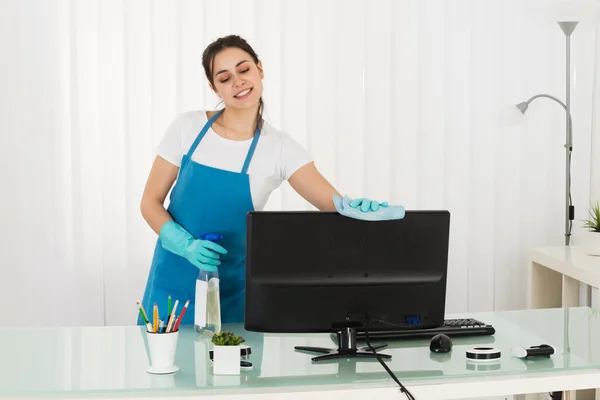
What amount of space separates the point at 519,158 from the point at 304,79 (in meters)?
1.15

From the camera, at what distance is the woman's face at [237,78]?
2404mm

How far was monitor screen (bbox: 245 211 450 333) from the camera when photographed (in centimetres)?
175

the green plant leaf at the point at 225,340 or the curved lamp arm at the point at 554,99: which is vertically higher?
the curved lamp arm at the point at 554,99

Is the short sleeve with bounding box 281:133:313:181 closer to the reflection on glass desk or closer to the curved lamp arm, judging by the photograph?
the reflection on glass desk

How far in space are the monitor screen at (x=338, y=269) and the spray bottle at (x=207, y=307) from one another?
234 mm

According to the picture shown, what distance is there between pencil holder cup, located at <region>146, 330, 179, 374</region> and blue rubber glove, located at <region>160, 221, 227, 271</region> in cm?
45

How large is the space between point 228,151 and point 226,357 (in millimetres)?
973

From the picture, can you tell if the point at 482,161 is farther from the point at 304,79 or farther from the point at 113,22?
the point at 113,22

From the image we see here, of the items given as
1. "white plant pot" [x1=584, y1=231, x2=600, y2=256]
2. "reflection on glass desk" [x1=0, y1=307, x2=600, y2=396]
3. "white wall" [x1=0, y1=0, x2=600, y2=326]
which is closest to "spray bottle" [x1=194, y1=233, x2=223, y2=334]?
"reflection on glass desk" [x1=0, y1=307, x2=600, y2=396]

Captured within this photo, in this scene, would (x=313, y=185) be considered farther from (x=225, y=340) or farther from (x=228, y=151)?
(x=225, y=340)

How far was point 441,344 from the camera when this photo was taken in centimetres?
181

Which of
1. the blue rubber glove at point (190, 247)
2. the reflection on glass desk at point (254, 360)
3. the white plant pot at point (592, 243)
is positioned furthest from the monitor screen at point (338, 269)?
the white plant pot at point (592, 243)

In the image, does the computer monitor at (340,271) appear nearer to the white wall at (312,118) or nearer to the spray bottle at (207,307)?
the spray bottle at (207,307)

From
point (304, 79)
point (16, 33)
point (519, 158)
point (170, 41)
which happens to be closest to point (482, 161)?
point (519, 158)
